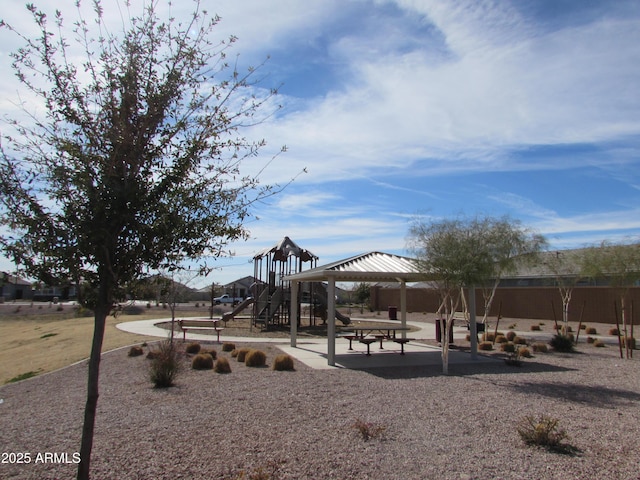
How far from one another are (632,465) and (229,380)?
7208 millimetres

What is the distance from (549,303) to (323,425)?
27712mm

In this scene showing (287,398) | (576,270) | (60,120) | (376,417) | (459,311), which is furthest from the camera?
(459,311)

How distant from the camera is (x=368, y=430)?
6.29 meters

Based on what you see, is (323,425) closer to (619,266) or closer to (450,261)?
(450,261)

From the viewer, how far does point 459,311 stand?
123ft

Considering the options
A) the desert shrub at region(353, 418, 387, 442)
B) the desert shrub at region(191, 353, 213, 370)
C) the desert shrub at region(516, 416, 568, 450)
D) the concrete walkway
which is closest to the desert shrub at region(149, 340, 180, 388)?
the desert shrub at region(191, 353, 213, 370)

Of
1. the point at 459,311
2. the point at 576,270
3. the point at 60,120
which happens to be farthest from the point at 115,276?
the point at 459,311

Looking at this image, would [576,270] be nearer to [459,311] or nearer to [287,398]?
[459,311]

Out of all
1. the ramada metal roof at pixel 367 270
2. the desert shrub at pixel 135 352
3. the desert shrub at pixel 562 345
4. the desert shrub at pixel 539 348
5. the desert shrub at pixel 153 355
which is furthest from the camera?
the desert shrub at pixel 562 345

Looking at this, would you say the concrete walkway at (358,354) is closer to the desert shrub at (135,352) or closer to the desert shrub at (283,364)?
the desert shrub at (283,364)

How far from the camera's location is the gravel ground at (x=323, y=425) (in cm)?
523

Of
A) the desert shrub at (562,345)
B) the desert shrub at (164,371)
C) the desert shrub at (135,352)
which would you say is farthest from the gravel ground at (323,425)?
the desert shrub at (562,345)

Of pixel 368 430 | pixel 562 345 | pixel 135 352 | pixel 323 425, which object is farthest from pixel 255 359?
pixel 562 345

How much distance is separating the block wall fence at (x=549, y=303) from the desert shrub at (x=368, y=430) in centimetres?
1725
